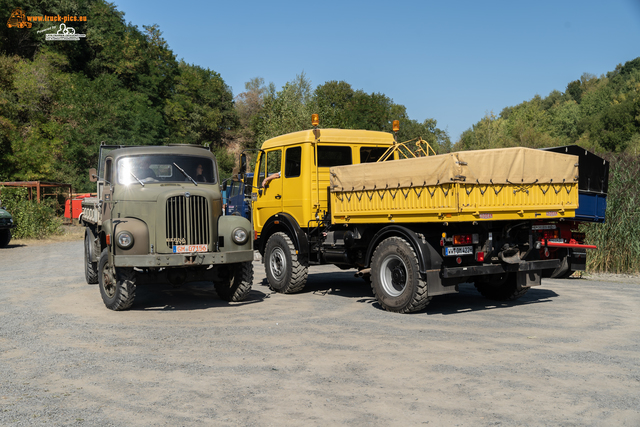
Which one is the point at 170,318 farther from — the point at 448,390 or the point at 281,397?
the point at 448,390

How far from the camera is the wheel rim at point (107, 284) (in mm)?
9414

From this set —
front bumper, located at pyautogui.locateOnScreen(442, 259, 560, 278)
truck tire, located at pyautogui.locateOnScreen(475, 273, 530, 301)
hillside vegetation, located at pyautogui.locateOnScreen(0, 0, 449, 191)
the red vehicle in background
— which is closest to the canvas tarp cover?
front bumper, located at pyautogui.locateOnScreen(442, 259, 560, 278)

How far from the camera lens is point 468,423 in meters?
4.38

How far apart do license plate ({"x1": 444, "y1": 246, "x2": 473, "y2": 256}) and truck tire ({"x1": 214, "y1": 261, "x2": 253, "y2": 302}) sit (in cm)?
341

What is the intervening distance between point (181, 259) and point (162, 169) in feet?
7.21

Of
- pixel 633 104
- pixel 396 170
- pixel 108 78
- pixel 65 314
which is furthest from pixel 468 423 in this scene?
pixel 633 104

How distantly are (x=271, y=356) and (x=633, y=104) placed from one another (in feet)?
229

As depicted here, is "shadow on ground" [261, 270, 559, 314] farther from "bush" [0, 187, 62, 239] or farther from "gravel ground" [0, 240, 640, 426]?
"bush" [0, 187, 62, 239]

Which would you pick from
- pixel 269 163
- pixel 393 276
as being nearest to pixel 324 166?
pixel 269 163

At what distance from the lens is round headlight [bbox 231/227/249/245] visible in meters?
9.58

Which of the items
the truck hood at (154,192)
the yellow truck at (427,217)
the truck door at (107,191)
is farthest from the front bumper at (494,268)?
the truck door at (107,191)

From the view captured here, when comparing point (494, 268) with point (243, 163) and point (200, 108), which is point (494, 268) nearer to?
point (243, 163)

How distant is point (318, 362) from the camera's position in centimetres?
623

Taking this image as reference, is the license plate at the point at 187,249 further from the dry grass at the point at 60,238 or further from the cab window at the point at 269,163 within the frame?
the dry grass at the point at 60,238
